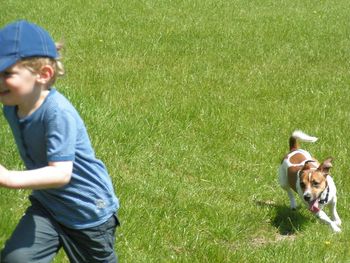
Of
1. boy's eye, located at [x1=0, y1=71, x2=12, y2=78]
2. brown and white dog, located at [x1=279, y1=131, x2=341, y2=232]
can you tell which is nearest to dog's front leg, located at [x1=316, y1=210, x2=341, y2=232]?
brown and white dog, located at [x1=279, y1=131, x2=341, y2=232]

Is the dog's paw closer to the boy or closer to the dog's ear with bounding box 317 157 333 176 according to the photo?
the dog's ear with bounding box 317 157 333 176

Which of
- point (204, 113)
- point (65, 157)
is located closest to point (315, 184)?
point (204, 113)

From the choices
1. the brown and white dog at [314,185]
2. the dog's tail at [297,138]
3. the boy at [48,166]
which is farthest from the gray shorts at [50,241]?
the dog's tail at [297,138]

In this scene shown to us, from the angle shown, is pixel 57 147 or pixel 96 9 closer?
pixel 57 147

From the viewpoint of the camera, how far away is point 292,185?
23.3ft

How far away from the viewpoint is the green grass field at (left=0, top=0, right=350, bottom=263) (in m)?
5.82

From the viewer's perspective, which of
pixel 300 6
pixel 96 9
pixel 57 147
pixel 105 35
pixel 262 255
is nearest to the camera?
pixel 57 147

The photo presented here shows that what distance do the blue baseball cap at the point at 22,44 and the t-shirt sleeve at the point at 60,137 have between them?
0.28 meters

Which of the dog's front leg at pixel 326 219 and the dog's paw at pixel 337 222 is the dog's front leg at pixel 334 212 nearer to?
the dog's paw at pixel 337 222

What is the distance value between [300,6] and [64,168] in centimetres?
1509

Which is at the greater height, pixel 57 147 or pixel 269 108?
pixel 57 147

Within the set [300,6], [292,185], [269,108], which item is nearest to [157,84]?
[269,108]

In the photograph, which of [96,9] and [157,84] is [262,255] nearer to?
[157,84]

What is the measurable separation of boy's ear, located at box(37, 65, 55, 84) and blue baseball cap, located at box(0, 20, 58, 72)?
6 centimetres
